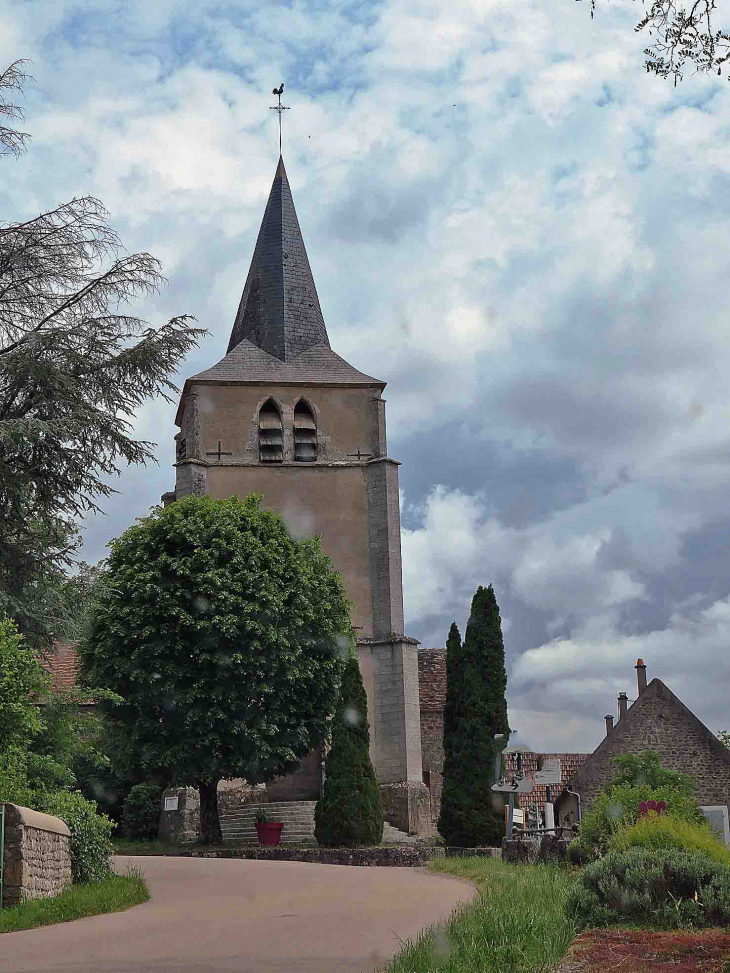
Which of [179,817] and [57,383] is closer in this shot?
[57,383]

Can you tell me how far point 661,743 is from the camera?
32781 millimetres

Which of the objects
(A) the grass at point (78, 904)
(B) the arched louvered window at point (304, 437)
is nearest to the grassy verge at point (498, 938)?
(A) the grass at point (78, 904)

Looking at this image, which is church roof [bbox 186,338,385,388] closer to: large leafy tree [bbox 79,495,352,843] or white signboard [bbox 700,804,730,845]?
large leafy tree [bbox 79,495,352,843]

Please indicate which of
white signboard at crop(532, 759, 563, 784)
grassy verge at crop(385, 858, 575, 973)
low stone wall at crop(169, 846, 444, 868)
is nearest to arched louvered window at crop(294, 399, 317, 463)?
low stone wall at crop(169, 846, 444, 868)

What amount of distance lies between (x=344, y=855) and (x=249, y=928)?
11.5 meters

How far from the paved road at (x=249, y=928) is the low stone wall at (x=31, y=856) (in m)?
0.92

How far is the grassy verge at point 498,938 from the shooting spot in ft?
25.3

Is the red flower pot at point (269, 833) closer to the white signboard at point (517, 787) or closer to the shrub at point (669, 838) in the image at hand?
the white signboard at point (517, 787)

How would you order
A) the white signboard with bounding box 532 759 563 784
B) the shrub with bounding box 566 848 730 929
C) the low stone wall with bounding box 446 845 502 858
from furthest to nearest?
the low stone wall with bounding box 446 845 502 858 → the white signboard with bounding box 532 759 563 784 → the shrub with bounding box 566 848 730 929

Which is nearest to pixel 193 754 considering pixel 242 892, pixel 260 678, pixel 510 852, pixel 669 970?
pixel 260 678

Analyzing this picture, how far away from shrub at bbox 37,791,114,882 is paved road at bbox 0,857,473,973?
32.5 inches

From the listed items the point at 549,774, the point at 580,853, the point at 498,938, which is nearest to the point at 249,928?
the point at 498,938

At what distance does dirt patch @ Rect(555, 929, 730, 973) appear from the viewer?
7.26 meters

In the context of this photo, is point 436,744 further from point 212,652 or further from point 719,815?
point 212,652
